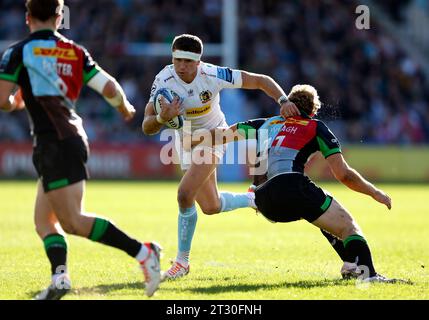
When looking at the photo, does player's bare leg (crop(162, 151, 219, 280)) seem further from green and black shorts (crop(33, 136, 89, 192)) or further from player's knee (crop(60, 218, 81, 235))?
green and black shorts (crop(33, 136, 89, 192))

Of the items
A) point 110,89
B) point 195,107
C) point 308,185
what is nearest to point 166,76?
point 195,107

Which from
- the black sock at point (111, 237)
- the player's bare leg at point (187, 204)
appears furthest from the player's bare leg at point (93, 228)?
the player's bare leg at point (187, 204)

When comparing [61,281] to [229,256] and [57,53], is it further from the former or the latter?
[229,256]

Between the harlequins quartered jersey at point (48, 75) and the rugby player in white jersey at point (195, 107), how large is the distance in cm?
167

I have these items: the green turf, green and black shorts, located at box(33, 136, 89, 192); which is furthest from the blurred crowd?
green and black shorts, located at box(33, 136, 89, 192)

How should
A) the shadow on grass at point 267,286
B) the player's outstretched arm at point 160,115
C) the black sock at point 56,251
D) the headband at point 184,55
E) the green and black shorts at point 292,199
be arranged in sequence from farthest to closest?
the headband at point 184,55
the player's outstretched arm at point 160,115
the green and black shorts at point 292,199
the shadow on grass at point 267,286
the black sock at point 56,251

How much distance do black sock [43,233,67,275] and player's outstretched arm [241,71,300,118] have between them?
2.33 m

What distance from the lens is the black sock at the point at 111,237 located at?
21.7 feet

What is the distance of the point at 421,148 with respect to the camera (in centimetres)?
2539

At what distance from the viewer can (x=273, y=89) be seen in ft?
28.3

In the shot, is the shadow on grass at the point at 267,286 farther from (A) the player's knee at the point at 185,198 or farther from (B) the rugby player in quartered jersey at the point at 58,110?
(A) the player's knee at the point at 185,198

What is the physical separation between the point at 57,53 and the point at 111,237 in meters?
1.38

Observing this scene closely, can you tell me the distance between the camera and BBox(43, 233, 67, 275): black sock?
22.5ft

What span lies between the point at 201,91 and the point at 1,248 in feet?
10.8
